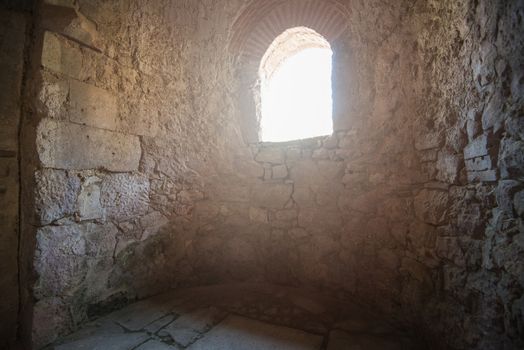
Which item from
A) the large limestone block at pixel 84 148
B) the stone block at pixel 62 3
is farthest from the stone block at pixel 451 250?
the stone block at pixel 62 3

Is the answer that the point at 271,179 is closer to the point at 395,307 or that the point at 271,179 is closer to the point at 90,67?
the point at 395,307

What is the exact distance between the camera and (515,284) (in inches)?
44.6

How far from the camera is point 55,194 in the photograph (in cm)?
183

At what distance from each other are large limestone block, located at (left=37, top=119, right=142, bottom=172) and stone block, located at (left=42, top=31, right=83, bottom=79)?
40 cm

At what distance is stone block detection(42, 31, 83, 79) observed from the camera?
184 cm

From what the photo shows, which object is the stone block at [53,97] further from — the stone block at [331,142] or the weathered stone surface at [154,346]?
the stone block at [331,142]

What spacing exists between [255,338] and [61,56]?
2479mm

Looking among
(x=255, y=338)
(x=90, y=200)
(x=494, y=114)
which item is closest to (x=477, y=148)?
(x=494, y=114)

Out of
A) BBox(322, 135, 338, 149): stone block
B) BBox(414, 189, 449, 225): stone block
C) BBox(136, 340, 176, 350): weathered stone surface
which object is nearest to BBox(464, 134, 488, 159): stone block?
BBox(414, 189, 449, 225): stone block

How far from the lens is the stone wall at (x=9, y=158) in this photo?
72.2 inches

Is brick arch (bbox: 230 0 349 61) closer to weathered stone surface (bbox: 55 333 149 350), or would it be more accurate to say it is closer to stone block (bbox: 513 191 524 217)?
stone block (bbox: 513 191 524 217)

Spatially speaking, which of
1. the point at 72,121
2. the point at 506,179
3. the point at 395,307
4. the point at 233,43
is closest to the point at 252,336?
the point at 395,307

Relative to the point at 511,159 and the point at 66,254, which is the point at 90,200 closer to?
the point at 66,254

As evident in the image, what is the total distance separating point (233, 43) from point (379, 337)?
3176 millimetres
